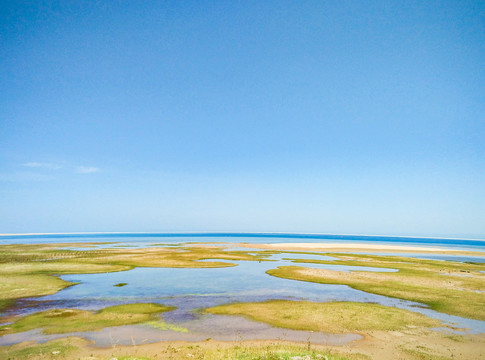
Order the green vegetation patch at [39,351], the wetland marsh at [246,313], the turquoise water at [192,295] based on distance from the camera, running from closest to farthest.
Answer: the green vegetation patch at [39,351] → the wetland marsh at [246,313] → the turquoise water at [192,295]

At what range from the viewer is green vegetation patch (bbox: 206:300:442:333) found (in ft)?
64.6

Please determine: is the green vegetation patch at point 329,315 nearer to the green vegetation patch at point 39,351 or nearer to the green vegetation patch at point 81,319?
the green vegetation patch at point 81,319

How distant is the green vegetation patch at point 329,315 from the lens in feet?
64.6

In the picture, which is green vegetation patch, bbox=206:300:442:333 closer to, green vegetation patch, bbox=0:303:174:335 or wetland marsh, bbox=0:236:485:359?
wetland marsh, bbox=0:236:485:359

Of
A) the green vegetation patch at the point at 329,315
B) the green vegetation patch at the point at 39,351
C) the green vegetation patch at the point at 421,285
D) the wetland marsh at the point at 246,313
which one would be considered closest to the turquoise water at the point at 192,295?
the wetland marsh at the point at 246,313

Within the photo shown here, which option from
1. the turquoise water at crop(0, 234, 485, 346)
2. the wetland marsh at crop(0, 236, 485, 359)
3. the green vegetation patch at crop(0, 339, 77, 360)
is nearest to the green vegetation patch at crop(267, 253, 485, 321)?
the wetland marsh at crop(0, 236, 485, 359)

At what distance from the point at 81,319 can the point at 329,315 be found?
66.5ft

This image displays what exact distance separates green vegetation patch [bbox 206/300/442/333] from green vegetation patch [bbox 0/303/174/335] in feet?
19.4

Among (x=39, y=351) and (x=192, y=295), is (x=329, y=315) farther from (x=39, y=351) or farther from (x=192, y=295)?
(x=39, y=351)

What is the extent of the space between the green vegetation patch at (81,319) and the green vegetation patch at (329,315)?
5900 mm

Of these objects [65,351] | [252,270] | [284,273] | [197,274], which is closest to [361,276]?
[284,273]

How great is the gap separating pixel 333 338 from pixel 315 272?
86.1 feet

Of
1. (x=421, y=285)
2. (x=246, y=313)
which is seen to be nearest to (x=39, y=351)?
(x=246, y=313)

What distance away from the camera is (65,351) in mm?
14977
